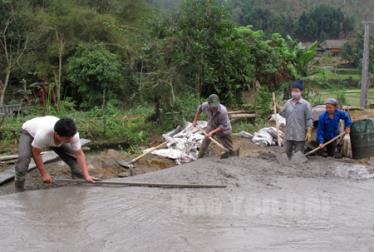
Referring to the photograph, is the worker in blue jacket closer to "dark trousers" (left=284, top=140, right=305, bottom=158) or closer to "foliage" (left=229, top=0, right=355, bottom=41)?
"dark trousers" (left=284, top=140, right=305, bottom=158)

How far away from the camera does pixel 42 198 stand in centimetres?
611

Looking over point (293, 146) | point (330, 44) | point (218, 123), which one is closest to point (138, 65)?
point (218, 123)

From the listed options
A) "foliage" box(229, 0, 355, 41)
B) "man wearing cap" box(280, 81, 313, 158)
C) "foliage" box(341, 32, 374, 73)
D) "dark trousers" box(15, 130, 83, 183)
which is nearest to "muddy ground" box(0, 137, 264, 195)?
"dark trousers" box(15, 130, 83, 183)

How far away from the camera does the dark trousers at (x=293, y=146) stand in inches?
324

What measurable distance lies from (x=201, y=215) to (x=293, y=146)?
11.5ft

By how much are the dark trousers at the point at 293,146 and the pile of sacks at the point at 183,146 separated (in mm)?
1777

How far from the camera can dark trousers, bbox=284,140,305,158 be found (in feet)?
27.0

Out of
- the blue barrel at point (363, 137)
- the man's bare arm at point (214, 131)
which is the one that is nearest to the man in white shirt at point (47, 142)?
the man's bare arm at point (214, 131)

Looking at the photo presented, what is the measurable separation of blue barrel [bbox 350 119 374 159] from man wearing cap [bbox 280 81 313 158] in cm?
93

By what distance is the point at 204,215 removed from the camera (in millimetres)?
5355

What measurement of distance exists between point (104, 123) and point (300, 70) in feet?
28.0

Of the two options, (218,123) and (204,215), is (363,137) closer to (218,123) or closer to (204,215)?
(218,123)

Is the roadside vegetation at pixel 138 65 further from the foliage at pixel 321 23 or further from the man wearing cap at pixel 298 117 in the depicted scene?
the foliage at pixel 321 23

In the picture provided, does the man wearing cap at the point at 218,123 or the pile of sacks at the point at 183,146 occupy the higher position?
the man wearing cap at the point at 218,123
